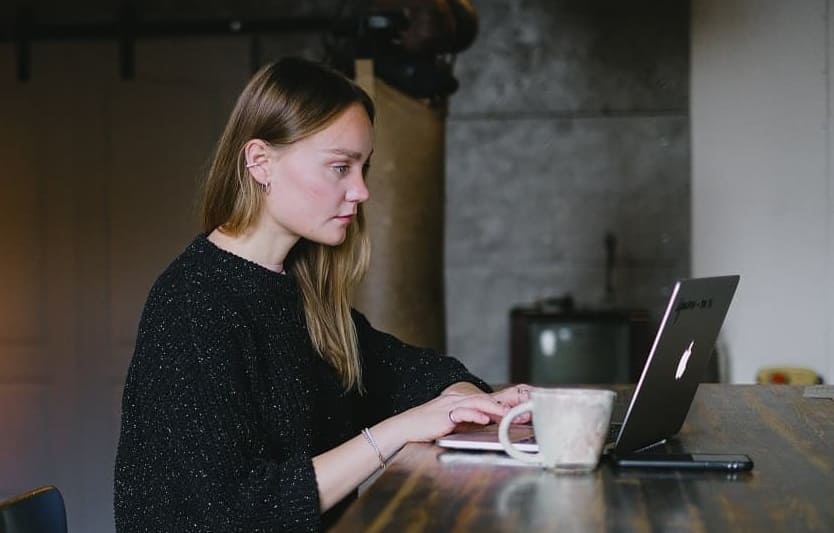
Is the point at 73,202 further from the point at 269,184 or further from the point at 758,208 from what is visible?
the point at 269,184

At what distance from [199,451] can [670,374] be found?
2.01 feet

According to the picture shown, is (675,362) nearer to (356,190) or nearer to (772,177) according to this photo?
(356,190)

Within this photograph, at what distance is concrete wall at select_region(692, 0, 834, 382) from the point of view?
11.6ft

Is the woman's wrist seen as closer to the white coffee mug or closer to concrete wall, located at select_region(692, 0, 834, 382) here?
the white coffee mug

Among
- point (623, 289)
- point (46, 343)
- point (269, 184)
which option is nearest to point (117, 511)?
point (269, 184)

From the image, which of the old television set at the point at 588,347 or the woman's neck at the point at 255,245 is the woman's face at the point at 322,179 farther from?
the old television set at the point at 588,347

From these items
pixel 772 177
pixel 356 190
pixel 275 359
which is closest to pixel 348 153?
pixel 356 190

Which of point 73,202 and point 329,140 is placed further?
point 73,202

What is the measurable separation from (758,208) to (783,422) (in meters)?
2.62

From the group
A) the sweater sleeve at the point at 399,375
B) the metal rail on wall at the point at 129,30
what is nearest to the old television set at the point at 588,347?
the metal rail on wall at the point at 129,30

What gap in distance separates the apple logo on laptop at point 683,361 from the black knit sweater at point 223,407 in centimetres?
49

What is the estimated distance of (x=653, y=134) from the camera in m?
5.48

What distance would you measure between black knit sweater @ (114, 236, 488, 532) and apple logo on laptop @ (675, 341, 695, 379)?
19.4 inches

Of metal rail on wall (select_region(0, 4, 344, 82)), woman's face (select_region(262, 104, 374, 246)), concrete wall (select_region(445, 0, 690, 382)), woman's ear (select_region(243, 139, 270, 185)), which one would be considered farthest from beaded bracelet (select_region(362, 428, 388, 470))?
concrete wall (select_region(445, 0, 690, 382))
